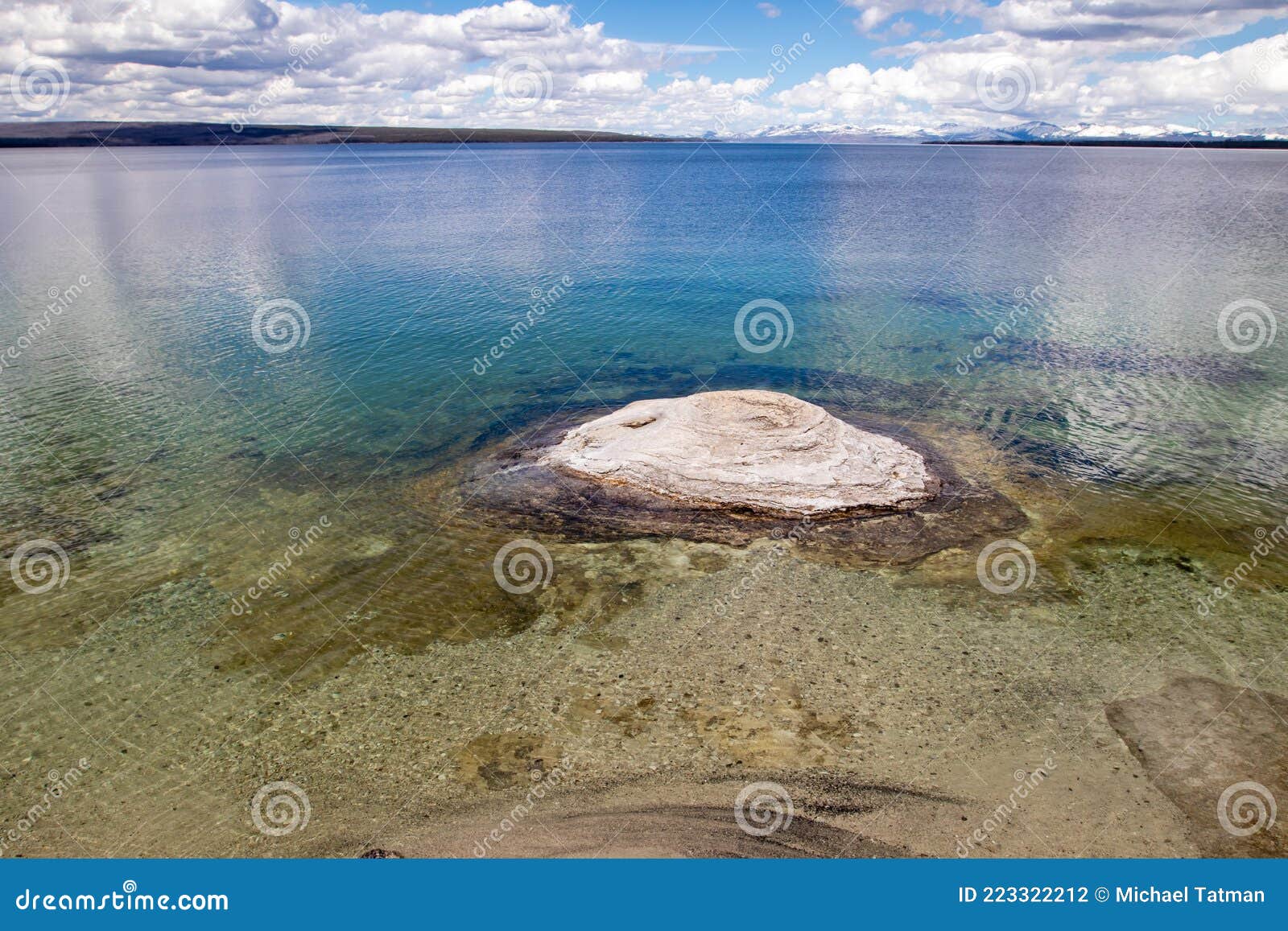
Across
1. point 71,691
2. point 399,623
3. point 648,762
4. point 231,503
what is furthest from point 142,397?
point 648,762

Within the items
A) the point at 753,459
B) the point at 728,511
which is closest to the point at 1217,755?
the point at 728,511

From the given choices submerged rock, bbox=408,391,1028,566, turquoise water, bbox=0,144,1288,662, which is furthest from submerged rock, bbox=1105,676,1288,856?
turquoise water, bbox=0,144,1288,662

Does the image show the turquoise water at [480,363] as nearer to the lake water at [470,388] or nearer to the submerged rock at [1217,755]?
the lake water at [470,388]

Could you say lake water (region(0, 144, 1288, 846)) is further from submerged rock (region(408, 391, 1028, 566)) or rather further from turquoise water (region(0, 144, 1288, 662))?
submerged rock (region(408, 391, 1028, 566))

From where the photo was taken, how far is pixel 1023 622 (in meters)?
17.4

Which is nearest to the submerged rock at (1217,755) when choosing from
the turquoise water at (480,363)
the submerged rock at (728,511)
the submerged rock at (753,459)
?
the submerged rock at (728,511)

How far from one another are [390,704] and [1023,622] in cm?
1491

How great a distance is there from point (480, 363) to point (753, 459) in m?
18.0

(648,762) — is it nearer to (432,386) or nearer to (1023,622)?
(1023,622)

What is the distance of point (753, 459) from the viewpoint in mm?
23312

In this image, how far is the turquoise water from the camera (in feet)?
69.3

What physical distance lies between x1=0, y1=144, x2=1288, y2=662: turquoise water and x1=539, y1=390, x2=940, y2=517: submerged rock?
4863 mm

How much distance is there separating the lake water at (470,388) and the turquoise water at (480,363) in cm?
17

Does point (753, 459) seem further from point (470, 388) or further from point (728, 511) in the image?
point (470, 388)
